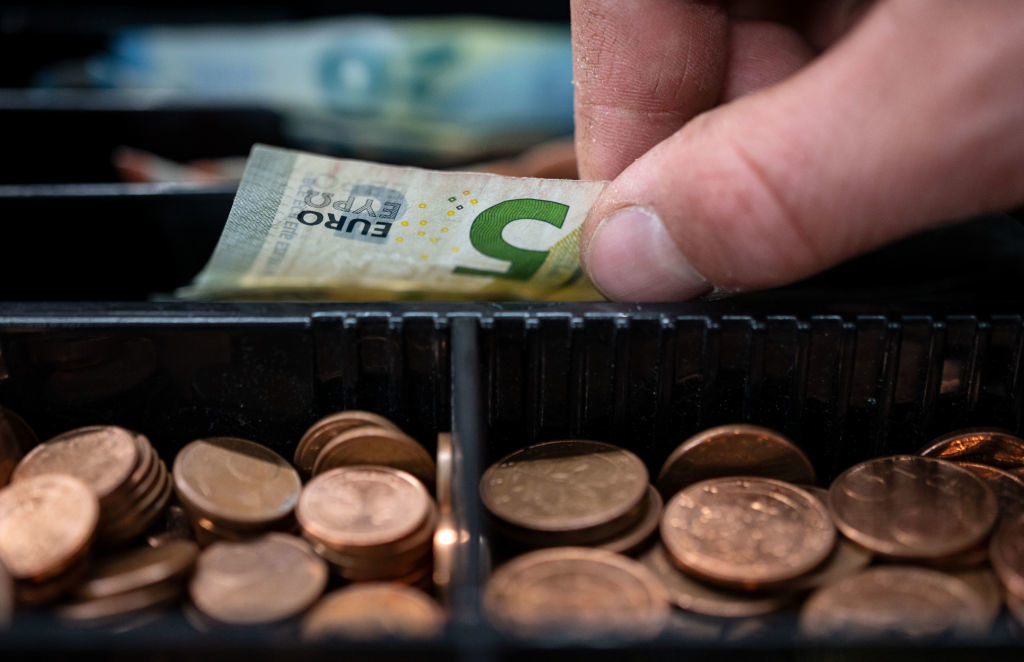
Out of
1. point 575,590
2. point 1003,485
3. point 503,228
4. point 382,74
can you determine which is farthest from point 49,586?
point 382,74

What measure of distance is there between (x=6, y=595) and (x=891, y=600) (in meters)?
0.76

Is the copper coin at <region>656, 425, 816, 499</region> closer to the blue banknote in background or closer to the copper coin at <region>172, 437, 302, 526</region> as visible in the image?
the copper coin at <region>172, 437, 302, 526</region>

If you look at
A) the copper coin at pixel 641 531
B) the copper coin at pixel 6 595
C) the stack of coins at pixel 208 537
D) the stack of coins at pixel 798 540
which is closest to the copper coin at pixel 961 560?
the stack of coins at pixel 798 540

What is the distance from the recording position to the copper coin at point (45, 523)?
781mm

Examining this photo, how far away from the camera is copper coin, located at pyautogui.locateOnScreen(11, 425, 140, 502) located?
88 centimetres

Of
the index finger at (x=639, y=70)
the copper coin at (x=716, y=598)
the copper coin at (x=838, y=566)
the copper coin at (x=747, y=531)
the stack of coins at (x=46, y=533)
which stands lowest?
the copper coin at (x=716, y=598)

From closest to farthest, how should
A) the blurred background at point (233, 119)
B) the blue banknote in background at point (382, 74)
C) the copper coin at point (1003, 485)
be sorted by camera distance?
the copper coin at point (1003, 485)
the blurred background at point (233, 119)
the blue banknote in background at point (382, 74)

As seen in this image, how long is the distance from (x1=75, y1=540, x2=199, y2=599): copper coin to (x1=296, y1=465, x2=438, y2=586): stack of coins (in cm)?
11

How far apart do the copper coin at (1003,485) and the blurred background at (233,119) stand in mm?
246

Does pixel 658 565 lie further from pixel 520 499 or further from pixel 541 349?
pixel 541 349

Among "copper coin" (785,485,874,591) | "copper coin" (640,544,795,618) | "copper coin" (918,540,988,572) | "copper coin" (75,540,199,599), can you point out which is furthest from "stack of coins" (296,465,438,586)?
"copper coin" (918,540,988,572)

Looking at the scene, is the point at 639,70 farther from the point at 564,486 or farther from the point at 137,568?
the point at 137,568

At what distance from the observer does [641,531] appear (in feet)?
2.99

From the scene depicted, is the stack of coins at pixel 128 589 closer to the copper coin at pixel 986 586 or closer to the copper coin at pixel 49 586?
the copper coin at pixel 49 586
